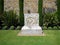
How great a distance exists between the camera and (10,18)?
349 inches

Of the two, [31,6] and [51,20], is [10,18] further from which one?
[51,20]

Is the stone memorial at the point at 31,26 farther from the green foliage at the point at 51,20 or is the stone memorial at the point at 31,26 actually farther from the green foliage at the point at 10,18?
the green foliage at the point at 10,18

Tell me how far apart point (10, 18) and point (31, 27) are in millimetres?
2218

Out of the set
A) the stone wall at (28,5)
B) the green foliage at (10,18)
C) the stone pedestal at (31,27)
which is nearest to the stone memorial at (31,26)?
the stone pedestal at (31,27)

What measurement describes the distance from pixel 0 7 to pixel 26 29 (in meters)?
2.78

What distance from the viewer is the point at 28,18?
7.07m

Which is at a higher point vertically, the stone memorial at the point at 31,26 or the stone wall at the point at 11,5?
the stone wall at the point at 11,5

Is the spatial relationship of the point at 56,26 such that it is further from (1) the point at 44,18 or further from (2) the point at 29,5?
(2) the point at 29,5

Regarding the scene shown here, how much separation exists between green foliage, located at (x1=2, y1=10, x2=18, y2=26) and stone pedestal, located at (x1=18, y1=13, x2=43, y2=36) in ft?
6.42

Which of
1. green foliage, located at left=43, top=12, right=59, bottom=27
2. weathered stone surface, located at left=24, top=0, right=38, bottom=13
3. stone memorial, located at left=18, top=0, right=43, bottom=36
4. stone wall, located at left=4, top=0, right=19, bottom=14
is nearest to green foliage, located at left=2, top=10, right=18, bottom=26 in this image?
stone wall, located at left=4, top=0, right=19, bottom=14

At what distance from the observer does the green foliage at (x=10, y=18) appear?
28.9 feet

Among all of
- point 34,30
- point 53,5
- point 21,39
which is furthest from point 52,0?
point 21,39

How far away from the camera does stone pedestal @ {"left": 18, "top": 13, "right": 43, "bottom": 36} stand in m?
6.71

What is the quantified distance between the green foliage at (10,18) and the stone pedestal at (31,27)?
196 cm
